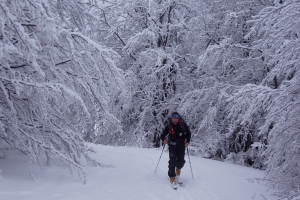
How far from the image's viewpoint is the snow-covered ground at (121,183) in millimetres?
4602

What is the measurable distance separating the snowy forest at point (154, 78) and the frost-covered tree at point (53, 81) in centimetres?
2

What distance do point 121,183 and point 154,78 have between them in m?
8.34

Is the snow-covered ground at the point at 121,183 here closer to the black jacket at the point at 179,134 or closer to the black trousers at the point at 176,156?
the black trousers at the point at 176,156

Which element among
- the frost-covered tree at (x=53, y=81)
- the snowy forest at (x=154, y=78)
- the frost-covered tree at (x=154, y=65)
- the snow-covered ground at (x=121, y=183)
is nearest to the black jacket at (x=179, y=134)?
the snow-covered ground at (x=121, y=183)

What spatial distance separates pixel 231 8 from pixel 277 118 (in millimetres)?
6847

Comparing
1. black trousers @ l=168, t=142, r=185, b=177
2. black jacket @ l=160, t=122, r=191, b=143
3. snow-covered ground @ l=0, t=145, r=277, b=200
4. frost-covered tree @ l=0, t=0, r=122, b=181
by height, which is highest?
frost-covered tree @ l=0, t=0, r=122, b=181

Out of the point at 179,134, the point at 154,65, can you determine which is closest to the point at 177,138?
the point at 179,134

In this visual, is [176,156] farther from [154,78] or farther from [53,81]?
[154,78]

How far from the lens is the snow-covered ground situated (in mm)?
4602

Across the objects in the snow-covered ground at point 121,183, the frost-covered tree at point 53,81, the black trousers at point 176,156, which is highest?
the frost-covered tree at point 53,81

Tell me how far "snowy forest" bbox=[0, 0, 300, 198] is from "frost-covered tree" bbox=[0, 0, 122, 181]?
0.07ft

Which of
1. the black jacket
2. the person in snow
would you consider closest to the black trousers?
the person in snow

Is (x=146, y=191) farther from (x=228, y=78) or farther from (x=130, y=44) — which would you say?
(x=130, y=44)

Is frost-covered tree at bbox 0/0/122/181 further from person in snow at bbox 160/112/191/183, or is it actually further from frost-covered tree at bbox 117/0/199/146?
frost-covered tree at bbox 117/0/199/146
